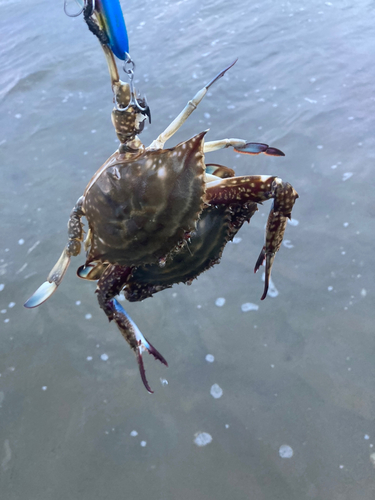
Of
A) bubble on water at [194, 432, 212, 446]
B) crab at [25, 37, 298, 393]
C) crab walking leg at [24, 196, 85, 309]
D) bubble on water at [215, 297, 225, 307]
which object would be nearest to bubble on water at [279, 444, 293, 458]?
bubble on water at [194, 432, 212, 446]

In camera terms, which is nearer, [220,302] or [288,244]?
[220,302]

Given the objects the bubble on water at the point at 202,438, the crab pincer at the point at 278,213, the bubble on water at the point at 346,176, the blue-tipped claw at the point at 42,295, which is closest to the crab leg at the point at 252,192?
the crab pincer at the point at 278,213

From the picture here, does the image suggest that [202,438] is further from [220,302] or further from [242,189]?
[242,189]

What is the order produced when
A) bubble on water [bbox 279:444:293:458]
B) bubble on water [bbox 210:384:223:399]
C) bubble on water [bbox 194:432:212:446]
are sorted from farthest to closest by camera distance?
bubble on water [bbox 210:384:223:399] → bubble on water [bbox 194:432:212:446] → bubble on water [bbox 279:444:293:458]

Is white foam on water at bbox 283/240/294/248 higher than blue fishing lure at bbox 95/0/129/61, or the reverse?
blue fishing lure at bbox 95/0/129/61

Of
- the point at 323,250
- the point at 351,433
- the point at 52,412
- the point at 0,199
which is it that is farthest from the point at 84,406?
the point at 0,199

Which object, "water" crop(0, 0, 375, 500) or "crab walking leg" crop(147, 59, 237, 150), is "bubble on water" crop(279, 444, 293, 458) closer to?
"water" crop(0, 0, 375, 500)

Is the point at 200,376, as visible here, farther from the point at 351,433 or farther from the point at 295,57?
the point at 295,57

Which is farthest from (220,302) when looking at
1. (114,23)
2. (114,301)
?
(114,23)
